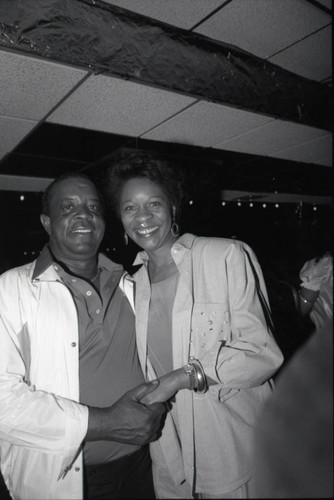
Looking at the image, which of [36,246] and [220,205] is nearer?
[36,246]

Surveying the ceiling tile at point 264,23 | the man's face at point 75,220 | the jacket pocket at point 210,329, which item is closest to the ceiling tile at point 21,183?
the man's face at point 75,220

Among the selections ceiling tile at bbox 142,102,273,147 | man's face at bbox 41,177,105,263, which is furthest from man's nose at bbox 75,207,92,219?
ceiling tile at bbox 142,102,273,147

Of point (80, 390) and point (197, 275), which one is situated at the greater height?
point (197, 275)

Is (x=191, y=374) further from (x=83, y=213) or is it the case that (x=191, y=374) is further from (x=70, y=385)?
(x=83, y=213)

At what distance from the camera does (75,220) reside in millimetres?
1794

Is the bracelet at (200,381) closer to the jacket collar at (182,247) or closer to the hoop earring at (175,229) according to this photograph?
the jacket collar at (182,247)

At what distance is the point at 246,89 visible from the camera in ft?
7.94

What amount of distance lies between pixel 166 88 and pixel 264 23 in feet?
2.37

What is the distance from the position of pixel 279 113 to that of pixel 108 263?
6.49 feet

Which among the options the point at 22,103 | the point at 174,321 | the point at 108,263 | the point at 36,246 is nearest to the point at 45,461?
the point at 174,321

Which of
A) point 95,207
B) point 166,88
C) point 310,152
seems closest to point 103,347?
point 95,207

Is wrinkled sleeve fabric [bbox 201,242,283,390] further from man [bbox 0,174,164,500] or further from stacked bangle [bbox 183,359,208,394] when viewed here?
man [bbox 0,174,164,500]

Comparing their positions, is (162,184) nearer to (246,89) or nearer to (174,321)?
(174,321)

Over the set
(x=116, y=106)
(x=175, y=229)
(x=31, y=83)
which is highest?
(x=116, y=106)
